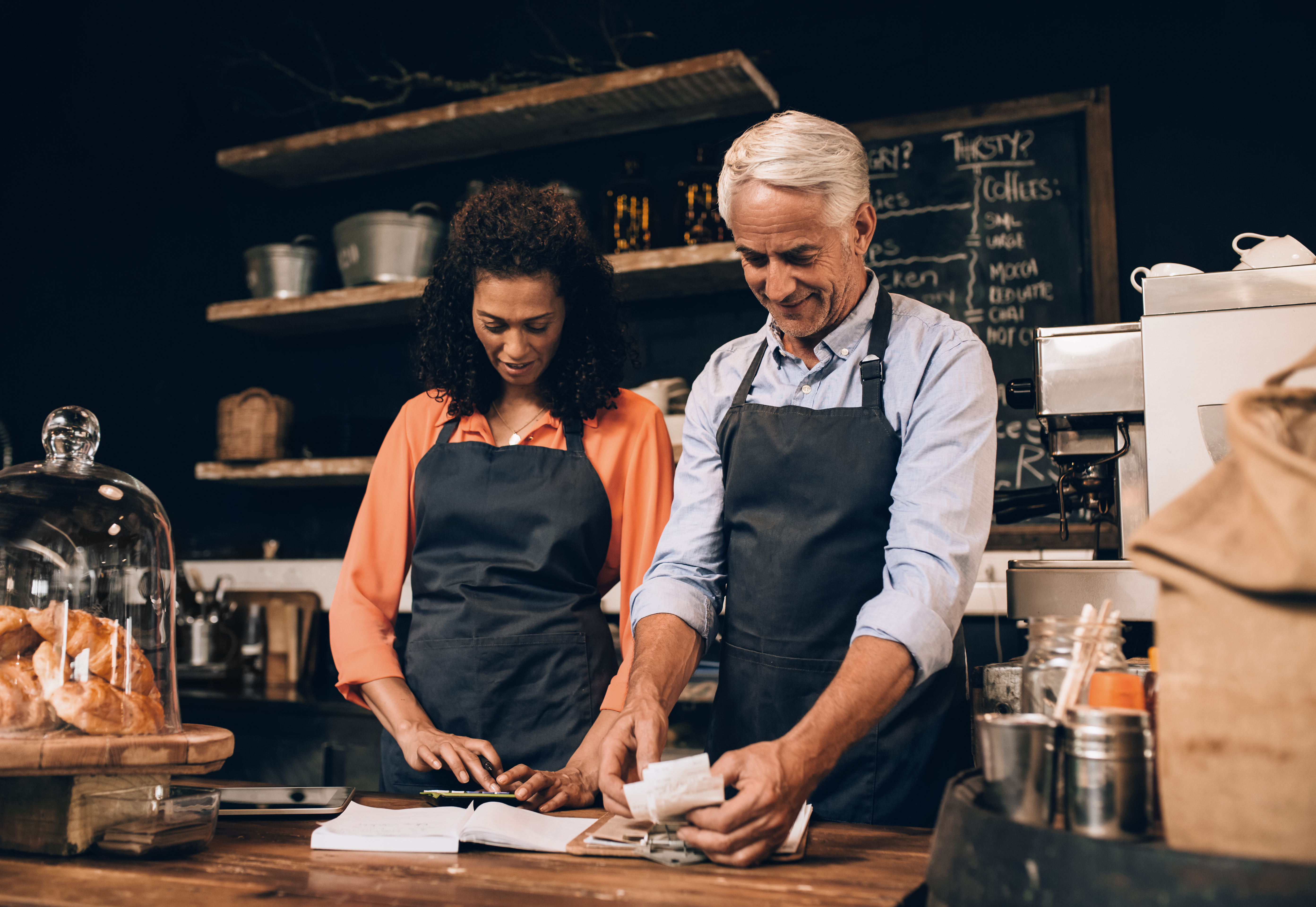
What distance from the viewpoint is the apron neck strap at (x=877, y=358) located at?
55.0 inches

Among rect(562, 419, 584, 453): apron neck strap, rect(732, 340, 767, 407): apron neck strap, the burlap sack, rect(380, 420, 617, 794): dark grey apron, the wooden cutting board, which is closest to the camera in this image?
the burlap sack

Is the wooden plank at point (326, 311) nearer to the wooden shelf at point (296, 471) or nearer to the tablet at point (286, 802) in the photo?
the wooden shelf at point (296, 471)

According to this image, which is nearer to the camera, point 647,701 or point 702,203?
point 647,701

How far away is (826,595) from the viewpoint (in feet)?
4.53

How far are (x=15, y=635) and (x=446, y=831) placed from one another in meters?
0.50

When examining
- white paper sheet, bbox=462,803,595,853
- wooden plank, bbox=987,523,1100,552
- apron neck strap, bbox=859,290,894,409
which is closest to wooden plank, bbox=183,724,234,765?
white paper sheet, bbox=462,803,595,853

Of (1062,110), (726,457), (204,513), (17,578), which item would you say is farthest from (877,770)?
(204,513)

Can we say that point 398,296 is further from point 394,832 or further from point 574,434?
point 394,832

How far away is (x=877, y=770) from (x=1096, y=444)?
563 millimetres

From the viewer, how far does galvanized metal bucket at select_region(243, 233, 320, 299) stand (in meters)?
3.26

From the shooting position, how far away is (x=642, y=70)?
288 cm

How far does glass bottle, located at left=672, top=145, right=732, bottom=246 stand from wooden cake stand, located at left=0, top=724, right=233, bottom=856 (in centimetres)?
206

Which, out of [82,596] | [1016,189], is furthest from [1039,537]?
[82,596]

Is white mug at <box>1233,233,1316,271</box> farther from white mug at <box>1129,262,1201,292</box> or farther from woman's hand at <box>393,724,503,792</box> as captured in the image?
woman's hand at <box>393,724,503,792</box>
